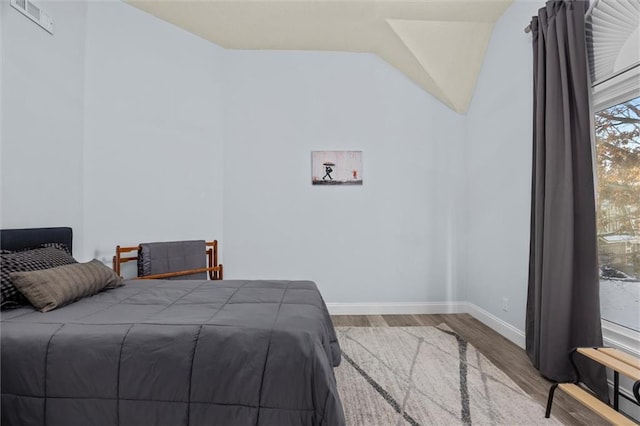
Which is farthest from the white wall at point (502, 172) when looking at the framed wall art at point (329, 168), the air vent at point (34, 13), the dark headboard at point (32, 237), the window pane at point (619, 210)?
the air vent at point (34, 13)

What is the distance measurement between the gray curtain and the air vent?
362 centimetres

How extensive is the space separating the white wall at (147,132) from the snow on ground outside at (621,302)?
3.17 meters

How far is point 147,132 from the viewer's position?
3.08 metres

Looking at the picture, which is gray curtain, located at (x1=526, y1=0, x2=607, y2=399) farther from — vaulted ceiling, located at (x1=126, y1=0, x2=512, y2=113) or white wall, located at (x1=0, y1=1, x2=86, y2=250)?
white wall, located at (x1=0, y1=1, x2=86, y2=250)

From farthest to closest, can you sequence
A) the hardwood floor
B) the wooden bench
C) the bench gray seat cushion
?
→ the bench gray seat cushion
the hardwood floor
the wooden bench

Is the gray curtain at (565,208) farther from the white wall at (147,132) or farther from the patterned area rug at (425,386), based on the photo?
the white wall at (147,132)

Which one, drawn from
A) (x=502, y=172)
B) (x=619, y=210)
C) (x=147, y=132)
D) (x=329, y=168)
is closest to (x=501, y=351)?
(x=619, y=210)

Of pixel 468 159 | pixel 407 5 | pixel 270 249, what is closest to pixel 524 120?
pixel 468 159

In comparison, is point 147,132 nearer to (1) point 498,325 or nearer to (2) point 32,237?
(2) point 32,237

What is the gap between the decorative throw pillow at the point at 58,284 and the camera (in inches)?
62.6

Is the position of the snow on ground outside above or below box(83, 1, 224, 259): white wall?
below

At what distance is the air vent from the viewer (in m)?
2.25

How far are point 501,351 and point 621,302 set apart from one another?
87 cm

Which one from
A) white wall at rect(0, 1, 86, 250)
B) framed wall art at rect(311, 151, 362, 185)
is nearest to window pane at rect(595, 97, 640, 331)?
framed wall art at rect(311, 151, 362, 185)
